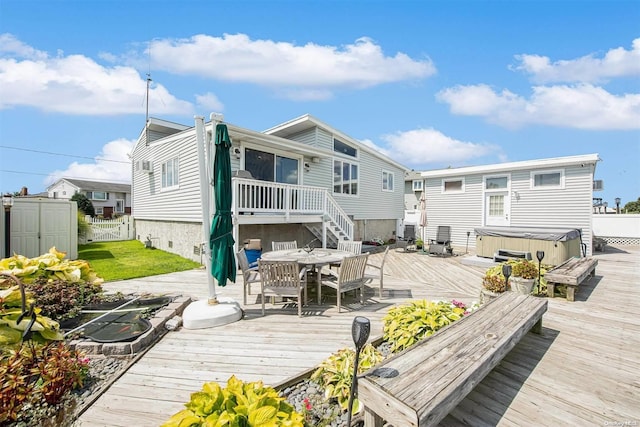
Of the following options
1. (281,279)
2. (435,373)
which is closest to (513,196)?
(281,279)

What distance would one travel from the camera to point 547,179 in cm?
1162

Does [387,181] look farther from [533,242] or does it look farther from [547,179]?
[533,242]

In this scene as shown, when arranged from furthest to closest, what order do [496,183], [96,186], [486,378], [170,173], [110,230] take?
1. [96,186]
2. [110,230]
3. [496,183]
4. [170,173]
5. [486,378]

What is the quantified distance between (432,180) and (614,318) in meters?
11.1

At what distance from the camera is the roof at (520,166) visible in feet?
34.3

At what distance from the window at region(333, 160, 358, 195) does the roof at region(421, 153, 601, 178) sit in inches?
152

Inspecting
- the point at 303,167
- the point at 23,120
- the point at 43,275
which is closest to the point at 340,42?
the point at 303,167

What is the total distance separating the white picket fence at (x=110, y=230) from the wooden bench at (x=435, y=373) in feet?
50.6

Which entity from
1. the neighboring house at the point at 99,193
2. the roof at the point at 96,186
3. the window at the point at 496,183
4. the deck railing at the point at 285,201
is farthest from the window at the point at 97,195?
the window at the point at 496,183

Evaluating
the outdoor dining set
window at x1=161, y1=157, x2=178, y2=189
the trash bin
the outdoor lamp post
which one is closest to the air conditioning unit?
window at x1=161, y1=157, x2=178, y2=189

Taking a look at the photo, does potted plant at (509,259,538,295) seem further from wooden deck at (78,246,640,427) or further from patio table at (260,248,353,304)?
patio table at (260,248,353,304)

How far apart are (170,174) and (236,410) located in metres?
11.0

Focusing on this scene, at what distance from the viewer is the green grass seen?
7441 mm

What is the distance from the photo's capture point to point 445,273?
785 cm
